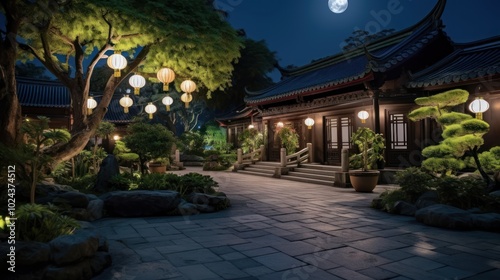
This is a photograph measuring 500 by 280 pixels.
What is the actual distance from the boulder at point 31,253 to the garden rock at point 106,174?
4.90 metres

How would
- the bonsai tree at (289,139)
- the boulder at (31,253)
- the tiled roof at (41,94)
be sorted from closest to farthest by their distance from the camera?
the boulder at (31,253) < the bonsai tree at (289,139) < the tiled roof at (41,94)

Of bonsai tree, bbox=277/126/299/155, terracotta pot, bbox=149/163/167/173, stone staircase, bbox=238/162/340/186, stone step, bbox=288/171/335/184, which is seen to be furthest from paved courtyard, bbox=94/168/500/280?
terracotta pot, bbox=149/163/167/173

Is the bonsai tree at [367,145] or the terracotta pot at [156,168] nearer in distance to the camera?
the bonsai tree at [367,145]

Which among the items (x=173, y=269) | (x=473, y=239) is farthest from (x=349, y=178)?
(x=173, y=269)

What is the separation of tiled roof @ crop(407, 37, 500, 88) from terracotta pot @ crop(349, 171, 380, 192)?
3438 millimetres

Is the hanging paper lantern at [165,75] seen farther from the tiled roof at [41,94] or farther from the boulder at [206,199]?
the tiled roof at [41,94]

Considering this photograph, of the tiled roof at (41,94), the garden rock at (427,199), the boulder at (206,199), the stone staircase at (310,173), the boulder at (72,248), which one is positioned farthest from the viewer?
the tiled roof at (41,94)

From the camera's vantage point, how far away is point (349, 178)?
10.9 meters

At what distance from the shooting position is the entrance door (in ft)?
44.3

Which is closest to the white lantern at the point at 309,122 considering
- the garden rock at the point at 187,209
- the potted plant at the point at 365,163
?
the potted plant at the point at 365,163

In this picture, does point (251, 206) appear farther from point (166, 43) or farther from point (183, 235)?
point (166, 43)

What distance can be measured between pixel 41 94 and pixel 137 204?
20.1 metres

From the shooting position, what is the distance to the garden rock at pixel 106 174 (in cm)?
794

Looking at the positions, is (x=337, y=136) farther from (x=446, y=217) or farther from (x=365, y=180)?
(x=446, y=217)
